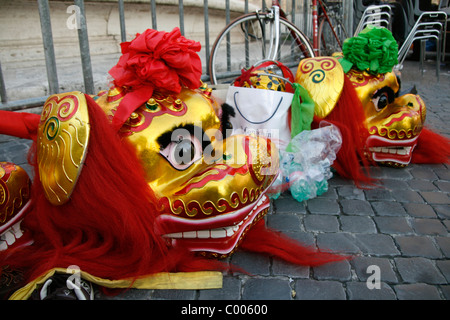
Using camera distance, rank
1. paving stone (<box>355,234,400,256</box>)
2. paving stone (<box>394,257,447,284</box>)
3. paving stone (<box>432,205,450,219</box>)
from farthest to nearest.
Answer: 1. paving stone (<box>432,205,450,219</box>)
2. paving stone (<box>355,234,400,256</box>)
3. paving stone (<box>394,257,447,284</box>)

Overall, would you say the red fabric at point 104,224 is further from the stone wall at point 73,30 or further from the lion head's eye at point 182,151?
the stone wall at point 73,30

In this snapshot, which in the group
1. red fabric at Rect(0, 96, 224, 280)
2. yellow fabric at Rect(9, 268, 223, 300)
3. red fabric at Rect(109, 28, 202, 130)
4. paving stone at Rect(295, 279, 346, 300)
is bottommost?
paving stone at Rect(295, 279, 346, 300)

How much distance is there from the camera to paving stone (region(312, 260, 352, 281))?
1.71 metres

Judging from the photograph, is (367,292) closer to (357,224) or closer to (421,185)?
(357,224)

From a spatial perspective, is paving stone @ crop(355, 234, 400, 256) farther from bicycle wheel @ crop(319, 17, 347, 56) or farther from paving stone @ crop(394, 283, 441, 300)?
bicycle wheel @ crop(319, 17, 347, 56)

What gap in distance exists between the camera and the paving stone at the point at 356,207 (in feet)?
7.49

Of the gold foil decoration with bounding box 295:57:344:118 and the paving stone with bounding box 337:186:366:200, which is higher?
the gold foil decoration with bounding box 295:57:344:118

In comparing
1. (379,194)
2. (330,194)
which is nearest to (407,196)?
(379,194)

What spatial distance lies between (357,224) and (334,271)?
492mm

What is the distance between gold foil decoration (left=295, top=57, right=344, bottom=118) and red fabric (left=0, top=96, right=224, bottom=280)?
128cm

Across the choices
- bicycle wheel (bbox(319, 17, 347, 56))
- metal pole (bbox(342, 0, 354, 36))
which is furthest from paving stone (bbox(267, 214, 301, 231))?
metal pole (bbox(342, 0, 354, 36))
